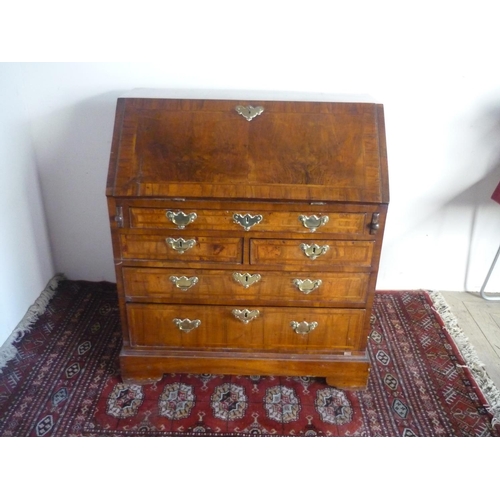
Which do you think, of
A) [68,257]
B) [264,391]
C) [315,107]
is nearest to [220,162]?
[315,107]

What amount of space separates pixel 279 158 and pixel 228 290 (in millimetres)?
536

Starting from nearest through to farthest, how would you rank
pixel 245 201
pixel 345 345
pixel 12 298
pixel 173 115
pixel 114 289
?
pixel 245 201
pixel 173 115
pixel 345 345
pixel 12 298
pixel 114 289

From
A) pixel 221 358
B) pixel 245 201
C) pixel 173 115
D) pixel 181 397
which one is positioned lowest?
pixel 181 397

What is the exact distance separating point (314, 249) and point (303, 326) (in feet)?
1.15

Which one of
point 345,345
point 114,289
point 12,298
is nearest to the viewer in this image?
point 345,345

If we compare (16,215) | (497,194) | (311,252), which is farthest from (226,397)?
(497,194)

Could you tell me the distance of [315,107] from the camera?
5.90ft

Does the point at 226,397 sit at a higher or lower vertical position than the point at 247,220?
lower

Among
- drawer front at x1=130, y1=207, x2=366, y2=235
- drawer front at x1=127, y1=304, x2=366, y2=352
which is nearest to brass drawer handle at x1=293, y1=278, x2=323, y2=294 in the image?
drawer front at x1=127, y1=304, x2=366, y2=352

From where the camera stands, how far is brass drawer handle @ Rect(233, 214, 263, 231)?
1647 mm

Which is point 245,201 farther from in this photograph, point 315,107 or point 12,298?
point 12,298

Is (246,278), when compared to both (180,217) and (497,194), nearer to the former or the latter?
(180,217)

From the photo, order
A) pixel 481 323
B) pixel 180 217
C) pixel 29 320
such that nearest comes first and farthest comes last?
1. pixel 180 217
2. pixel 29 320
3. pixel 481 323

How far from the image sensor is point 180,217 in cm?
165
